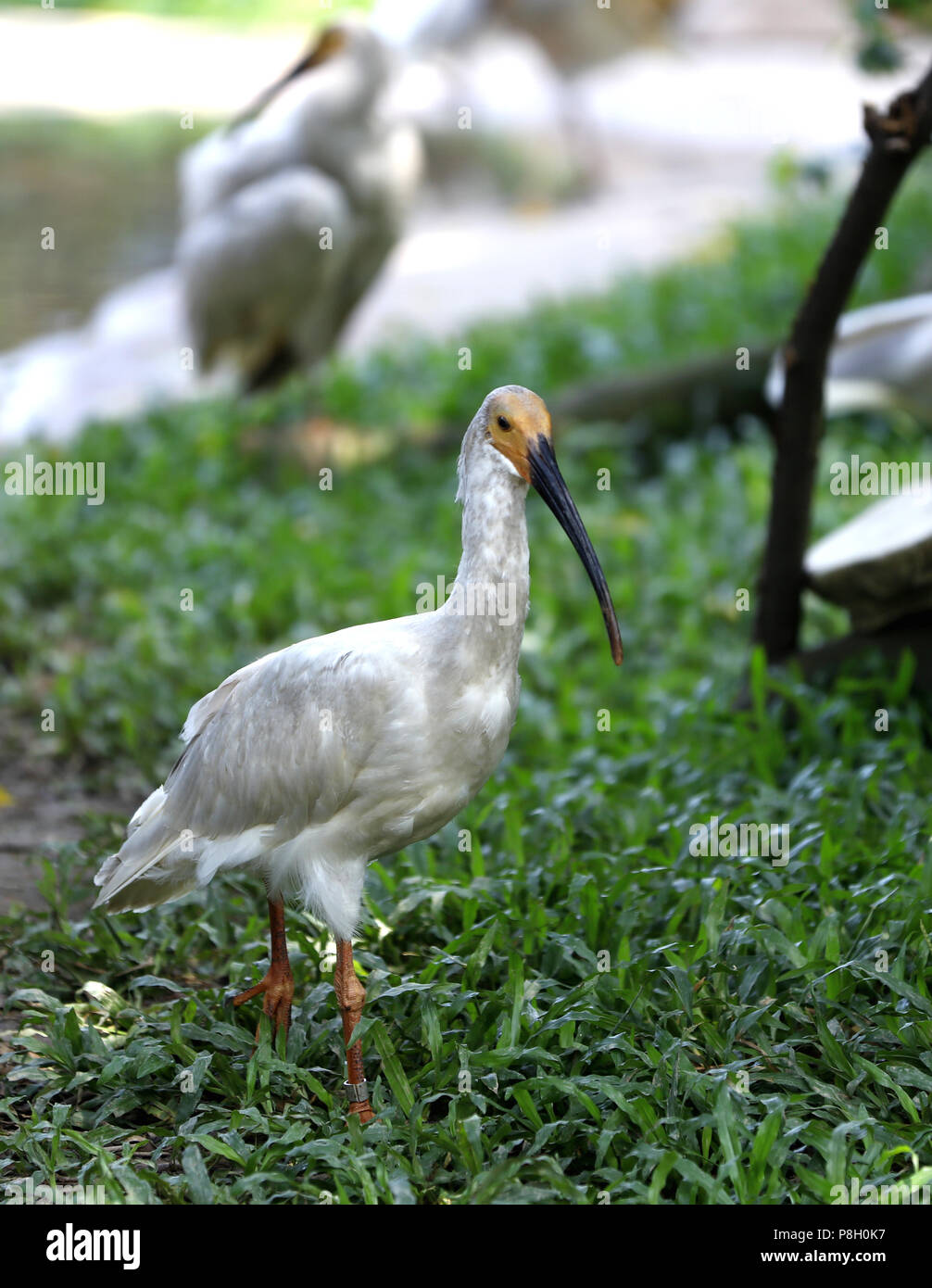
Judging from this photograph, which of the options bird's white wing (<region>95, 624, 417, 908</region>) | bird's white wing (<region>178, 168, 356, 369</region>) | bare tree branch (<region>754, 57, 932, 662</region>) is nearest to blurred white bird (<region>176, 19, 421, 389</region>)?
bird's white wing (<region>178, 168, 356, 369</region>)

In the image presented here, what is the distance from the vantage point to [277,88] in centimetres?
784

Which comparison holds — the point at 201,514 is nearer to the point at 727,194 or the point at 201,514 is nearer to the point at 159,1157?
the point at 159,1157

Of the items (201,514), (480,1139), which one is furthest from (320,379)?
(480,1139)

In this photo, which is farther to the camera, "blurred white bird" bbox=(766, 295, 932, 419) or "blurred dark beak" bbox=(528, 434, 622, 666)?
"blurred white bird" bbox=(766, 295, 932, 419)

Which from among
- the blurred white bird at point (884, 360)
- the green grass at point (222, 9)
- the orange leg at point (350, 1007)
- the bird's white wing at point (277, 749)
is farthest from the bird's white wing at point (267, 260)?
the green grass at point (222, 9)

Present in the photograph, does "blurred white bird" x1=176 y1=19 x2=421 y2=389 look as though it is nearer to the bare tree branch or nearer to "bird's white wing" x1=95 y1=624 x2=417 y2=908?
the bare tree branch

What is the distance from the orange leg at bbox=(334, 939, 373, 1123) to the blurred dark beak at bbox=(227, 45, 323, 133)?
19.4ft

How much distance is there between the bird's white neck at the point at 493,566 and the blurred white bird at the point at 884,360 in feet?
11.8

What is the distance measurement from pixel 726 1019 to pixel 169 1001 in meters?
1.25

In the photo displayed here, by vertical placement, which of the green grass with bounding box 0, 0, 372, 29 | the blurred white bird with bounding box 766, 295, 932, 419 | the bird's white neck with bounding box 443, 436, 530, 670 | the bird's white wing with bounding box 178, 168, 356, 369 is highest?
the green grass with bounding box 0, 0, 372, 29

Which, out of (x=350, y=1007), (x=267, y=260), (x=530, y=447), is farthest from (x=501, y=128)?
(x=350, y=1007)

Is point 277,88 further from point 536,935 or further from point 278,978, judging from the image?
point 278,978

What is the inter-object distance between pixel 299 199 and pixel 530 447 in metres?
5.08

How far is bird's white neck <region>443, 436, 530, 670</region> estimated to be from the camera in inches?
110
